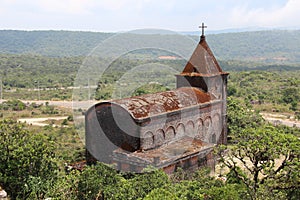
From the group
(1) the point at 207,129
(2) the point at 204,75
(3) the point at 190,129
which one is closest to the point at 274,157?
(3) the point at 190,129

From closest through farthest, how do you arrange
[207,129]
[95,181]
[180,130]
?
[95,181] → [180,130] → [207,129]

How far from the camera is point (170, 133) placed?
2148 cm

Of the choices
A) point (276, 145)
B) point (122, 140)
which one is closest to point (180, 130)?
point (122, 140)

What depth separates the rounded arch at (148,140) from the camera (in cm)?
1942

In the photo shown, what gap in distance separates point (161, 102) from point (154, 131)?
84.3 inches

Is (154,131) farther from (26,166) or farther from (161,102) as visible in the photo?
(26,166)

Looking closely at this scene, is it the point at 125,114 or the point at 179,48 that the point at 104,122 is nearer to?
the point at 125,114

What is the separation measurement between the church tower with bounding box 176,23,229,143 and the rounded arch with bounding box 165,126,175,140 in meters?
5.55

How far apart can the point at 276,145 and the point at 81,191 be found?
830cm

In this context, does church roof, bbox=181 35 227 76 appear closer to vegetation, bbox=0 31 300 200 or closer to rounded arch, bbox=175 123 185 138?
rounded arch, bbox=175 123 185 138

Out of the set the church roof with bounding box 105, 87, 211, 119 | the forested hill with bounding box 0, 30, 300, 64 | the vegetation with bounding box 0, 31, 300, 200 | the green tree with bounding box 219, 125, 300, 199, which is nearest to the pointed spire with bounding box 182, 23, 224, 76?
the church roof with bounding box 105, 87, 211, 119

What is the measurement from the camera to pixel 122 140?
19.6m

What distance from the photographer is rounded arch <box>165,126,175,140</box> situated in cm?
2121

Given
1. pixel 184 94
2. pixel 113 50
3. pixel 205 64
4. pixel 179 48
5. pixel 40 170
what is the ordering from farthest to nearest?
pixel 113 50 → pixel 179 48 → pixel 205 64 → pixel 184 94 → pixel 40 170
